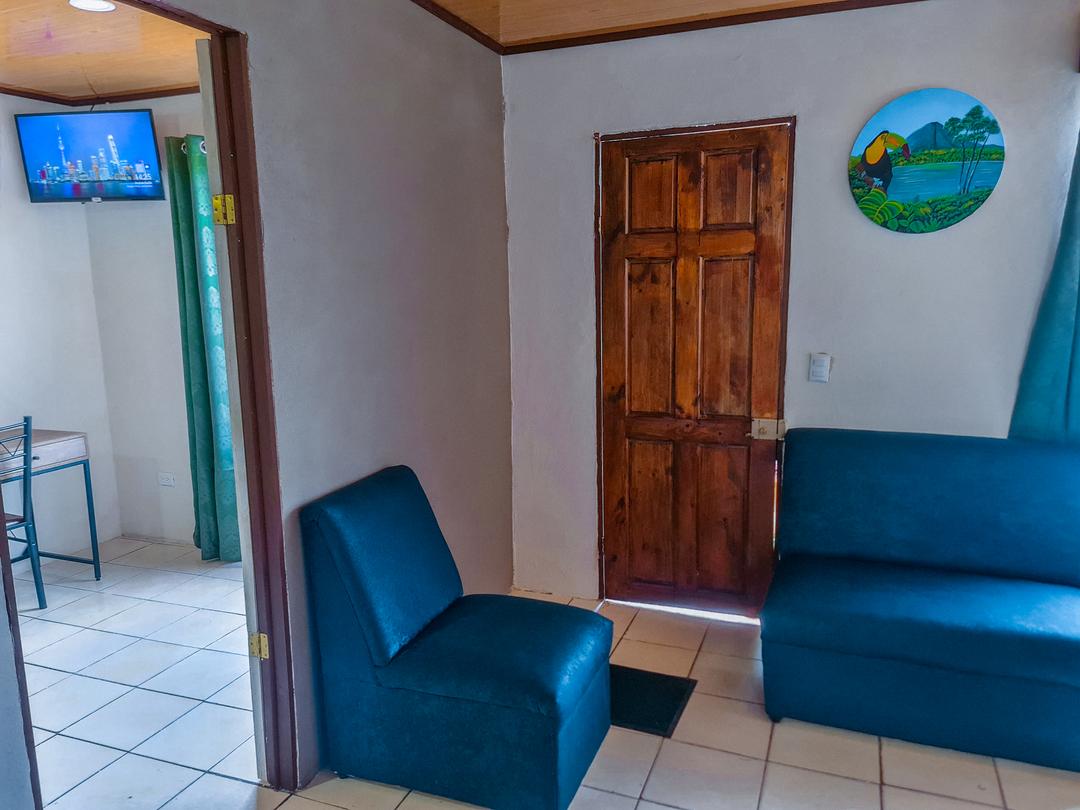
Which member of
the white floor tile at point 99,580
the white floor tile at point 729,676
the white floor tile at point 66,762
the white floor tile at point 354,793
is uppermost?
the white floor tile at point 99,580

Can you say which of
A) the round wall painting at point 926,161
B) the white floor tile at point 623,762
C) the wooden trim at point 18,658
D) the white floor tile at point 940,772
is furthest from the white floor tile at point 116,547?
the round wall painting at point 926,161

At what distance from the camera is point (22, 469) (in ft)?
11.7

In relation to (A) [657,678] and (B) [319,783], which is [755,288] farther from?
(B) [319,783]

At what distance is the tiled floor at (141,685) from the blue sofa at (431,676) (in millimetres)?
426

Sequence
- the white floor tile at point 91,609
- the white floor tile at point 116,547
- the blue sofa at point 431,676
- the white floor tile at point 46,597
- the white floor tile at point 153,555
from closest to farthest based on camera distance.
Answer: the blue sofa at point 431,676
the white floor tile at point 91,609
the white floor tile at point 46,597
the white floor tile at point 153,555
the white floor tile at point 116,547

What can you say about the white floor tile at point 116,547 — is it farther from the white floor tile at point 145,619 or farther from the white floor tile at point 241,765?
the white floor tile at point 241,765

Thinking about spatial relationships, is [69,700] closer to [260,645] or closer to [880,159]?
[260,645]

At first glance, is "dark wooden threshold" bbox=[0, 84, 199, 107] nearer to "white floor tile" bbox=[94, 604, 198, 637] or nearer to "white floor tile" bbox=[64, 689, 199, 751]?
"white floor tile" bbox=[94, 604, 198, 637]

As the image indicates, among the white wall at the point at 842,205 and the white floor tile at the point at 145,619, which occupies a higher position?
the white wall at the point at 842,205

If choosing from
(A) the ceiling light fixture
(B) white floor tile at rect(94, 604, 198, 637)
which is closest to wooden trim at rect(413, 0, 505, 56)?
(A) the ceiling light fixture

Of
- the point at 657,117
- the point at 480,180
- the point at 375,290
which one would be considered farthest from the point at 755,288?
the point at 375,290

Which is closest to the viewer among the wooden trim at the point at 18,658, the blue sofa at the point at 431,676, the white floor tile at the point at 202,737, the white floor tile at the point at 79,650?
the wooden trim at the point at 18,658

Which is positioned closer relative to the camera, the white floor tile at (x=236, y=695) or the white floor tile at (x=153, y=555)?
the white floor tile at (x=236, y=695)

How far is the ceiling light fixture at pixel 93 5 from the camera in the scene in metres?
2.87
